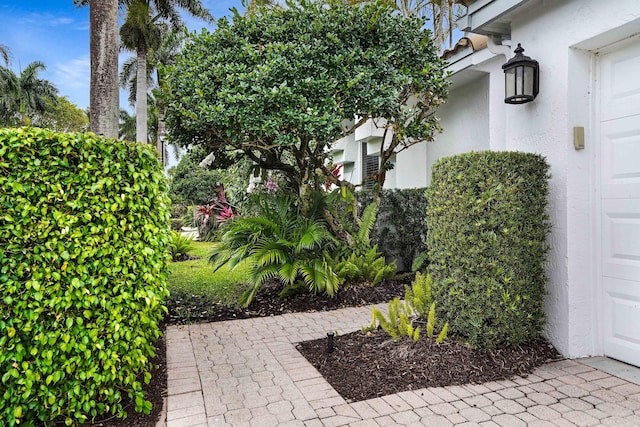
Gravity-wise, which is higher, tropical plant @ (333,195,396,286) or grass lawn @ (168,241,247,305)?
tropical plant @ (333,195,396,286)

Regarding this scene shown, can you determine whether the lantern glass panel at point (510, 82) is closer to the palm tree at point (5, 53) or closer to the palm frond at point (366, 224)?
the palm frond at point (366, 224)

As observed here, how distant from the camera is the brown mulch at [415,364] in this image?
3.33 meters

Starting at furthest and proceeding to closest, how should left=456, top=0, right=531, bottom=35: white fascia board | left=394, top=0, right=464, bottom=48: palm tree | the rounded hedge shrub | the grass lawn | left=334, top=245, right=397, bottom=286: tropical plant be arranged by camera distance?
left=394, top=0, right=464, bottom=48: palm tree
the grass lawn
left=334, top=245, right=397, bottom=286: tropical plant
left=456, top=0, right=531, bottom=35: white fascia board
the rounded hedge shrub

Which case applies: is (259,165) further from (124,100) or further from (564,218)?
(124,100)

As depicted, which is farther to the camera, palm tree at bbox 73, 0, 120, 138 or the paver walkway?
palm tree at bbox 73, 0, 120, 138

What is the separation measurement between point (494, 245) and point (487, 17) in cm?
259

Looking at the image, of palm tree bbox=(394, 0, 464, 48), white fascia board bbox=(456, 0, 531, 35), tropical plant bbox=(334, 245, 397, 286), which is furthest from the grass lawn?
palm tree bbox=(394, 0, 464, 48)

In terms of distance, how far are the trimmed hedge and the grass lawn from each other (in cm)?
267

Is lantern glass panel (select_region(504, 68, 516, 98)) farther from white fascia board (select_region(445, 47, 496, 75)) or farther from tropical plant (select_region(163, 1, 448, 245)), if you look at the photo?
tropical plant (select_region(163, 1, 448, 245))

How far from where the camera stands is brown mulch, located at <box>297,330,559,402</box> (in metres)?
3.33

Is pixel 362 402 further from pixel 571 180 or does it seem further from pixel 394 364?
pixel 571 180

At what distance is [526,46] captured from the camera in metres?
4.25

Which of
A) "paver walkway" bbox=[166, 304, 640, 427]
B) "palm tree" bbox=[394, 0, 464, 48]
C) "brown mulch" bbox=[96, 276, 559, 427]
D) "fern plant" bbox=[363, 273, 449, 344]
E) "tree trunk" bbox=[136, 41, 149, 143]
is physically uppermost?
"palm tree" bbox=[394, 0, 464, 48]

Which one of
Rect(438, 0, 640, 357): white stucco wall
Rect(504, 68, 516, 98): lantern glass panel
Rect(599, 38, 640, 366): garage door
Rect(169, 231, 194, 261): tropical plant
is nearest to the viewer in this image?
Rect(599, 38, 640, 366): garage door
